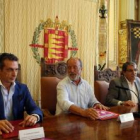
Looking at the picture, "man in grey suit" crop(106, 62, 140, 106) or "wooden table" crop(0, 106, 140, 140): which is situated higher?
"man in grey suit" crop(106, 62, 140, 106)

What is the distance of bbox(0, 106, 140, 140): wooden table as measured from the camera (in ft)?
4.18

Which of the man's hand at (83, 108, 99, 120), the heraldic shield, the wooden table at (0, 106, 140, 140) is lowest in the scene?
the wooden table at (0, 106, 140, 140)

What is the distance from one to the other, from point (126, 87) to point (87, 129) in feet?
4.54

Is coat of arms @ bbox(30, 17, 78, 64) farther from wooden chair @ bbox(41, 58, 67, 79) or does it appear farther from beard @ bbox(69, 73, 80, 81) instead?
beard @ bbox(69, 73, 80, 81)

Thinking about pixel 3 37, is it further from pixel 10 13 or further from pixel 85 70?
pixel 85 70

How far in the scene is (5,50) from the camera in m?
3.57

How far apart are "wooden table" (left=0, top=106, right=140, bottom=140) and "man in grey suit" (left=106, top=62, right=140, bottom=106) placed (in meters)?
0.88

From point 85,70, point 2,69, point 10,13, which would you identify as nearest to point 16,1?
point 10,13

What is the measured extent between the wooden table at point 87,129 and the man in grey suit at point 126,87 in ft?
2.88

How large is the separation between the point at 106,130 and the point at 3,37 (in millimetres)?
2712

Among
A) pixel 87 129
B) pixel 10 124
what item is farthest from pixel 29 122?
pixel 87 129

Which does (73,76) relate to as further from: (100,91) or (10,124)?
(10,124)

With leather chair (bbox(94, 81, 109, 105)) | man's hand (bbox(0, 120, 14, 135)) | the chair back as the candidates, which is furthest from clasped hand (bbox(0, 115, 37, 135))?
the chair back

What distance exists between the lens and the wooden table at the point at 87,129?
1.27 m
